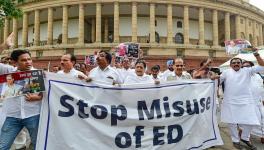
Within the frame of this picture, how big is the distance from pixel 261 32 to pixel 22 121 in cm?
6390

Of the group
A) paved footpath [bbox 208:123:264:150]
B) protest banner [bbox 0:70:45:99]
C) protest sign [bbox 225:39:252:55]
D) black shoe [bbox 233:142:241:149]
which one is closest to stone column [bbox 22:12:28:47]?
paved footpath [bbox 208:123:264:150]

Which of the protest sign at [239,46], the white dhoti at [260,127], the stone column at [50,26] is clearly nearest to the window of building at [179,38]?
the stone column at [50,26]

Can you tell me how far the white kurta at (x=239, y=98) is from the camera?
27.8ft

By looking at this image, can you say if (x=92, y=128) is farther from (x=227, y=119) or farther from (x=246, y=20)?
(x=246, y=20)

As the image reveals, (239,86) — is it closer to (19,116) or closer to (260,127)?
(260,127)

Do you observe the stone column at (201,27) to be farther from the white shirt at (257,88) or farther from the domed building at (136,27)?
the white shirt at (257,88)

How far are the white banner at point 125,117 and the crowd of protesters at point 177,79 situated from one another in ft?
0.78

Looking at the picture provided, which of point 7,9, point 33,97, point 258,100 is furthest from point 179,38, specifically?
point 33,97

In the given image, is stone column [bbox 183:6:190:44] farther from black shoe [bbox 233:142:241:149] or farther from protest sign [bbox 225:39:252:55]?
black shoe [bbox 233:142:241:149]

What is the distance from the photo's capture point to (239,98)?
28.1ft

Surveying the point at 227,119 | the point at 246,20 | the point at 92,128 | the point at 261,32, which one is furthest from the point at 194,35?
the point at 92,128

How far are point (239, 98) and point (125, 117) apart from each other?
3647 mm

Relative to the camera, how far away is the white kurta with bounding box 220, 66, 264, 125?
8.46 metres

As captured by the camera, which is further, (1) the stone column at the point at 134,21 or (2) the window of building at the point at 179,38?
(2) the window of building at the point at 179,38
